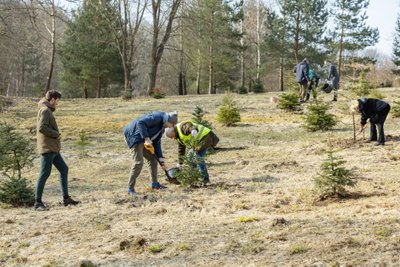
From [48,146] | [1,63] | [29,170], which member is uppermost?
[1,63]

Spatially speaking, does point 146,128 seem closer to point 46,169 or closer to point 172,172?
point 172,172

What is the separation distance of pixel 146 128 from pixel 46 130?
5.27 feet

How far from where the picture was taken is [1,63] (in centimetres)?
5403

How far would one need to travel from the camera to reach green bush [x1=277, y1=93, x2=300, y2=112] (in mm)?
19609

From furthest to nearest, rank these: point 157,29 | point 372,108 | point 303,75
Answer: point 157,29, point 303,75, point 372,108

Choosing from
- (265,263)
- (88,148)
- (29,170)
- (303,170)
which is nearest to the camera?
(265,263)

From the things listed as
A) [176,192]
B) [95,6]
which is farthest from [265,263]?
[95,6]

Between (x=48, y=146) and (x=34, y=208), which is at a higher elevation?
(x=48, y=146)

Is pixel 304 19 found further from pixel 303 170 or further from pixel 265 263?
pixel 265 263

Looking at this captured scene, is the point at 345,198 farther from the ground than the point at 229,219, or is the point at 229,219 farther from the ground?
the point at 345,198

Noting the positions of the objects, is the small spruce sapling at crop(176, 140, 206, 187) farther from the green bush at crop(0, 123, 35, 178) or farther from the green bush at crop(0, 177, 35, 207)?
the green bush at crop(0, 123, 35, 178)

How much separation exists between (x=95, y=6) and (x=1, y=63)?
22.1 meters

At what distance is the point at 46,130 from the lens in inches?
307

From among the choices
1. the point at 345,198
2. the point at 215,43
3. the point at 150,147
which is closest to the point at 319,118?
the point at 150,147
